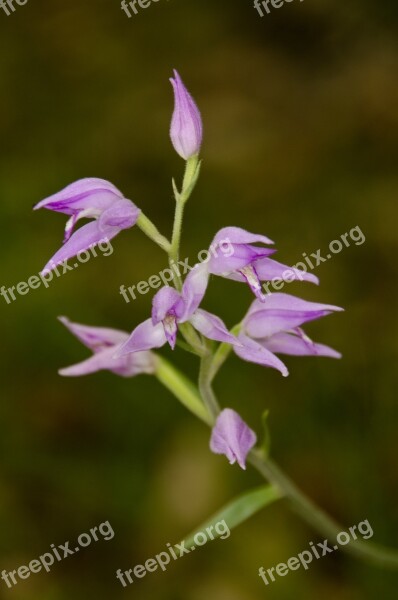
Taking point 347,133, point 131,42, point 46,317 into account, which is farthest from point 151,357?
point 131,42

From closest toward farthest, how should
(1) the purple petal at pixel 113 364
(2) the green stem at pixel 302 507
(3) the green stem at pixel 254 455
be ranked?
(3) the green stem at pixel 254 455, (1) the purple petal at pixel 113 364, (2) the green stem at pixel 302 507

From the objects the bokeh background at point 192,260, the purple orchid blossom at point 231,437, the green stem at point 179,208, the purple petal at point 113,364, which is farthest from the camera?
the bokeh background at point 192,260

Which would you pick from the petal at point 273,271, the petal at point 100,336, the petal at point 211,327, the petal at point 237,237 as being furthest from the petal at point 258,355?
the petal at point 100,336

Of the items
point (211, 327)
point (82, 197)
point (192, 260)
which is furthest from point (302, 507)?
point (192, 260)

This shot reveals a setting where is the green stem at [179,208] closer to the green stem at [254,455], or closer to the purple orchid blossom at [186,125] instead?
the purple orchid blossom at [186,125]

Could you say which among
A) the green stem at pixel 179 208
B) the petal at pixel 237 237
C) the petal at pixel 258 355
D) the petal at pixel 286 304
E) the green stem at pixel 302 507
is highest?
the green stem at pixel 179 208

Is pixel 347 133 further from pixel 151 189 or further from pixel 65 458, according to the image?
pixel 65 458

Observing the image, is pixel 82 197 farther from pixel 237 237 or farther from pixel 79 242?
pixel 237 237

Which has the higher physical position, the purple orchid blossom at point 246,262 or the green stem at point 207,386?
the purple orchid blossom at point 246,262
